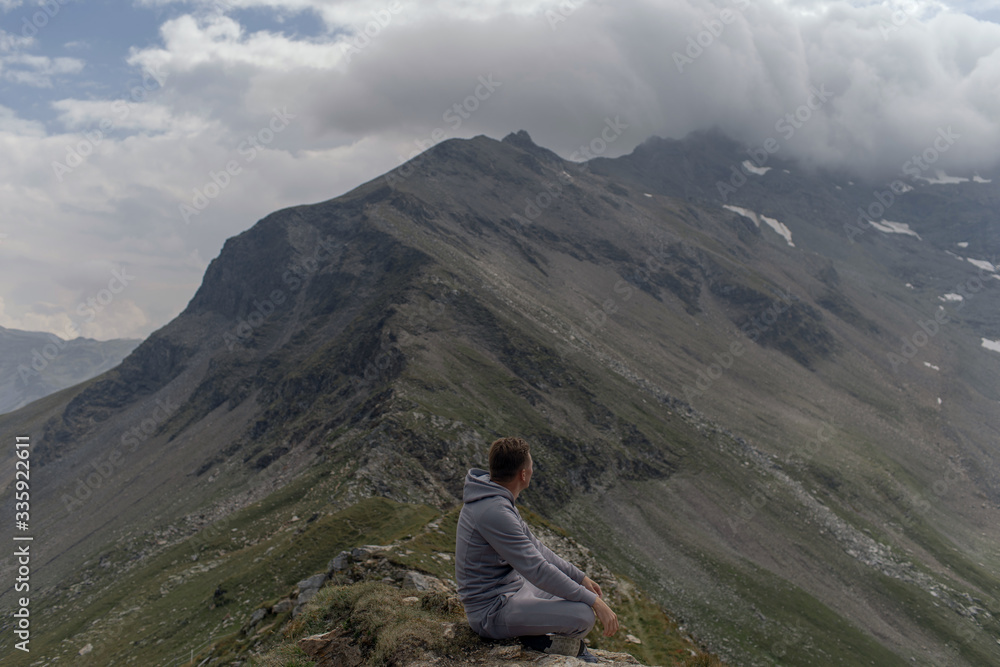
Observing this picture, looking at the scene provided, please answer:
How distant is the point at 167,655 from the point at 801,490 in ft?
393

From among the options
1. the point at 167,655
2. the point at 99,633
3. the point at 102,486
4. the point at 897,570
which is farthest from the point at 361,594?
the point at 102,486

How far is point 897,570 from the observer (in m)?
104

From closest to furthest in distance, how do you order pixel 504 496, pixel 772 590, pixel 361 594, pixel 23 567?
pixel 504 496
pixel 361 594
pixel 772 590
pixel 23 567

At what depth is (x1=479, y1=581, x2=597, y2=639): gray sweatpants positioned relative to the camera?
8.88 meters

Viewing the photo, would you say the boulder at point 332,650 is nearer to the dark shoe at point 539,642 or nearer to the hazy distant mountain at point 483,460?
the dark shoe at point 539,642

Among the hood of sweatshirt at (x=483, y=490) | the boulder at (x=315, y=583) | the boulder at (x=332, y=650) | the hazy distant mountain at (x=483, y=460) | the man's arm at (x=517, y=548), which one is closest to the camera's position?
the man's arm at (x=517, y=548)

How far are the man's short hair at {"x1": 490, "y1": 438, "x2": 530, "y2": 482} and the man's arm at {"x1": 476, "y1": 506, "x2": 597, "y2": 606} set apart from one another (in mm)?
532

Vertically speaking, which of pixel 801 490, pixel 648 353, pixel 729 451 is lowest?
pixel 801 490

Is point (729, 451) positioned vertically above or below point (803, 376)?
above

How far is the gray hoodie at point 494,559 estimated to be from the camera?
8.38 meters

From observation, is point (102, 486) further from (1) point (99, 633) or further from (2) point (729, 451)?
(2) point (729, 451)

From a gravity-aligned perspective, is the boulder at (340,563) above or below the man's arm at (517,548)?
below

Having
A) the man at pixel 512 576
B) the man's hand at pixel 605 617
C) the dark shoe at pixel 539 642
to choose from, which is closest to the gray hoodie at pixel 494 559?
the man at pixel 512 576

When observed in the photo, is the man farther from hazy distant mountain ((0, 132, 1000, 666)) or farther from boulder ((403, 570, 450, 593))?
hazy distant mountain ((0, 132, 1000, 666))
